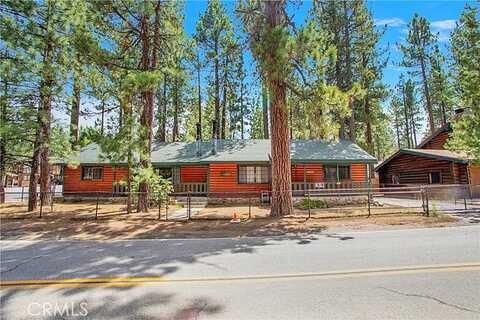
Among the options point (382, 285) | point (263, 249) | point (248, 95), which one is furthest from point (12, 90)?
point (248, 95)

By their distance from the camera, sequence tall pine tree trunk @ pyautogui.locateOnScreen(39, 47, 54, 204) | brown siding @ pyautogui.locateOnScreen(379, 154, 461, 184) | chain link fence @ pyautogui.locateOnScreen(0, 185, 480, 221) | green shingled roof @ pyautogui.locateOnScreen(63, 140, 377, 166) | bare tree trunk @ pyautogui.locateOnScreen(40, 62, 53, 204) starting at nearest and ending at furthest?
tall pine tree trunk @ pyautogui.locateOnScreen(39, 47, 54, 204) < bare tree trunk @ pyautogui.locateOnScreen(40, 62, 53, 204) < chain link fence @ pyautogui.locateOnScreen(0, 185, 480, 221) < green shingled roof @ pyautogui.locateOnScreen(63, 140, 377, 166) < brown siding @ pyautogui.locateOnScreen(379, 154, 461, 184)

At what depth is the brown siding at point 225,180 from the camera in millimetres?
18688

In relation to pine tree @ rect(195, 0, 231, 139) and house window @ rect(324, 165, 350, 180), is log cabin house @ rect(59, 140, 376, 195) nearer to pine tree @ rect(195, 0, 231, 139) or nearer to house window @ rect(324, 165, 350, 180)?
house window @ rect(324, 165, 350, 180)

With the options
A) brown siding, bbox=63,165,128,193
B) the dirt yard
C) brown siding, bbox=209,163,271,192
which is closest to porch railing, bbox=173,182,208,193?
brown siding, bbox=209,163,271,192

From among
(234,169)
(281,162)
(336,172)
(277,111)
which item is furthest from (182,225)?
(336,172)

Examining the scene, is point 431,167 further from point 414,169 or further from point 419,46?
point 419,46

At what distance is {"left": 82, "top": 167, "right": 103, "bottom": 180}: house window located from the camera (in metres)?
20.5

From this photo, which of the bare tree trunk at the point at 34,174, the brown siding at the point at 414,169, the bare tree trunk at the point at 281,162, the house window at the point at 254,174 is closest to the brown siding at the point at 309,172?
the house window at the point at 254,174

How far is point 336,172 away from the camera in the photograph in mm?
19594

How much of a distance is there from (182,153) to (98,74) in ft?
31.0

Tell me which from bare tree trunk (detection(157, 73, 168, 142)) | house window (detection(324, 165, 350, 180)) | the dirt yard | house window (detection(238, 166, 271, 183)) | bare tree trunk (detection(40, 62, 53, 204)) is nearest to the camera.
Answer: the dirt yard

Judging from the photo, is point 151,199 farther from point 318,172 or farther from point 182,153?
point 318,172

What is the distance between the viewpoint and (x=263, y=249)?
22.4 feet

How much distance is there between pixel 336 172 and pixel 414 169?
366 inches
